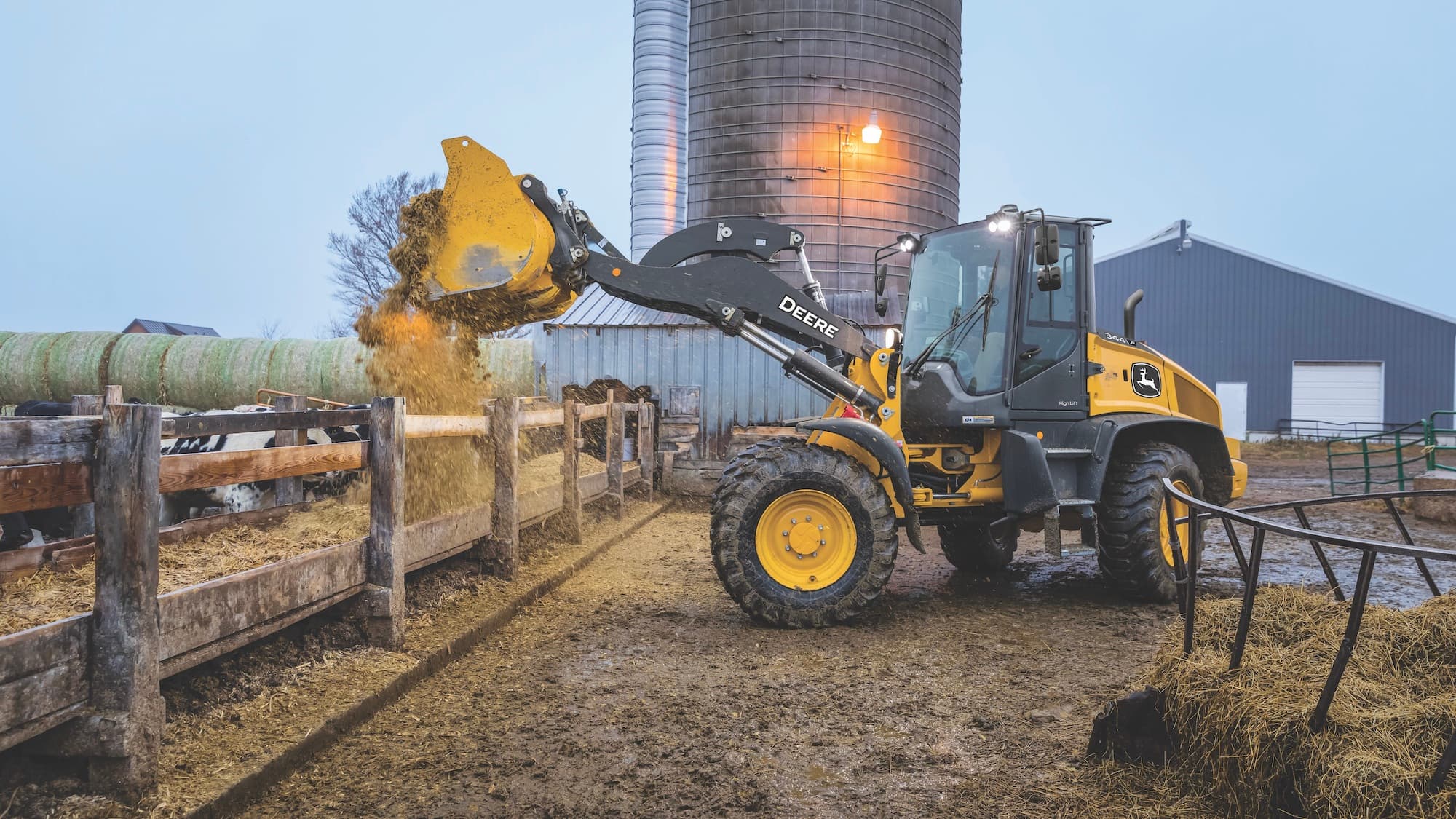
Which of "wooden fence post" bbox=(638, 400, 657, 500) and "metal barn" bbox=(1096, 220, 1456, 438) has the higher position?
"metal barn" bbox=(1096, 220, 1456, 438)

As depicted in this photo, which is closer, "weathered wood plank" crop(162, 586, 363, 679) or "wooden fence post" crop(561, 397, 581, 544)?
"weathered wood plank" crop(162, 586, 363, 679)

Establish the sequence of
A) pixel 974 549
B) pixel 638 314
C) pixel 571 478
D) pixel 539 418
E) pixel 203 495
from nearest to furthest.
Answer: pixel 203 495
pixel 539 418
pixel 974 549
pixel 571 478
pixel 638 314

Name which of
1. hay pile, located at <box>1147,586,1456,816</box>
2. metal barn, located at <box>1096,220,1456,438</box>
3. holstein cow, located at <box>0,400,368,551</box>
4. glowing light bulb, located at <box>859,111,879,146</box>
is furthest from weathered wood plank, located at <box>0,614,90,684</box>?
metal barn, located at <box>1096,220,1456,438</box>

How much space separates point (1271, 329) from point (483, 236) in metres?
28.0

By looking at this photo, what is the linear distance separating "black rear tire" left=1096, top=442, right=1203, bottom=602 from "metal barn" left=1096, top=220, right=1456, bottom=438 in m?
23.7

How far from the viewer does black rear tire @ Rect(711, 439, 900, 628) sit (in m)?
6.11

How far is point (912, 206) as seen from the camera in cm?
1689

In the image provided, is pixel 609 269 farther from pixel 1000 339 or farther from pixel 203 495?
pixel 203 495

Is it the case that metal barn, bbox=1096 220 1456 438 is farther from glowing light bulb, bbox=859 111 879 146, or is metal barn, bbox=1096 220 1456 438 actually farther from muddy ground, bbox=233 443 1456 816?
muddy ground, bbox=233 443 1456 816

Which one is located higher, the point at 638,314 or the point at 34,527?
the point at 638,314

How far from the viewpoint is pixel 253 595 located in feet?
12.9

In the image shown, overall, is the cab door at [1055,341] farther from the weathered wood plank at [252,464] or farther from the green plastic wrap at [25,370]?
the green plastic wrap at [25,370]

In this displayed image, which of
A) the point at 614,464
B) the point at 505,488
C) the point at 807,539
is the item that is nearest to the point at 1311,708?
the point at 807,539

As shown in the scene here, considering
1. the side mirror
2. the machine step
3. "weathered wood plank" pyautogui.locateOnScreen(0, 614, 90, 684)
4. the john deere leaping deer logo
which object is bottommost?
"weathered wood plank" pyautogui.locateOnScreen(0, 614, 90, 684)
